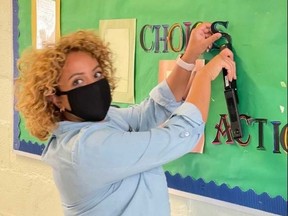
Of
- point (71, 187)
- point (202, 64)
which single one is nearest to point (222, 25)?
point (202, 64)

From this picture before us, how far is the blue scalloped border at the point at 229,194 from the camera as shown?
3.13ft

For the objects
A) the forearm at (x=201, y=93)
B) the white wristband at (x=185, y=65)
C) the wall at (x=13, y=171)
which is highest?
the white wristband at (x=185, y=65)

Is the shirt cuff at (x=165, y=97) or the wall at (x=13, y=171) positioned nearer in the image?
the shirt cuff at (x=165, y=97)

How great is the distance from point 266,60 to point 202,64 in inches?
6.6

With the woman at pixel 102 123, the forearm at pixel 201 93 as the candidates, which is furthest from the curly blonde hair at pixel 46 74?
the forearm at pixel 201 93

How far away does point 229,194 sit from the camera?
1045 mm

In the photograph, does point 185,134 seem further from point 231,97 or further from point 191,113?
point 231,97

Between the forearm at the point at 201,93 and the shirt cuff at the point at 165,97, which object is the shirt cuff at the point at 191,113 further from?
the shirt cuff at the point at 165,97

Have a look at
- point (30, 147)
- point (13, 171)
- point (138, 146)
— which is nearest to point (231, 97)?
point (138, 146)

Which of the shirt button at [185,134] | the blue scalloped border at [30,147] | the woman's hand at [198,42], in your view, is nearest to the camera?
the shirt button at [185,134]

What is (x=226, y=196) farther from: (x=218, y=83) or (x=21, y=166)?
(x=21, y=166)

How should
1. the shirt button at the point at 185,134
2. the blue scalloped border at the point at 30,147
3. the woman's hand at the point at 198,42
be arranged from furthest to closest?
the blue scalloped border at the point at 30,147 → the woman's hand at the point at 198,42 → the shirt button at the point at 185,134

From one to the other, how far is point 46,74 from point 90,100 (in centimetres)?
12

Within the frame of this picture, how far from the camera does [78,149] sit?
3.10 ft
